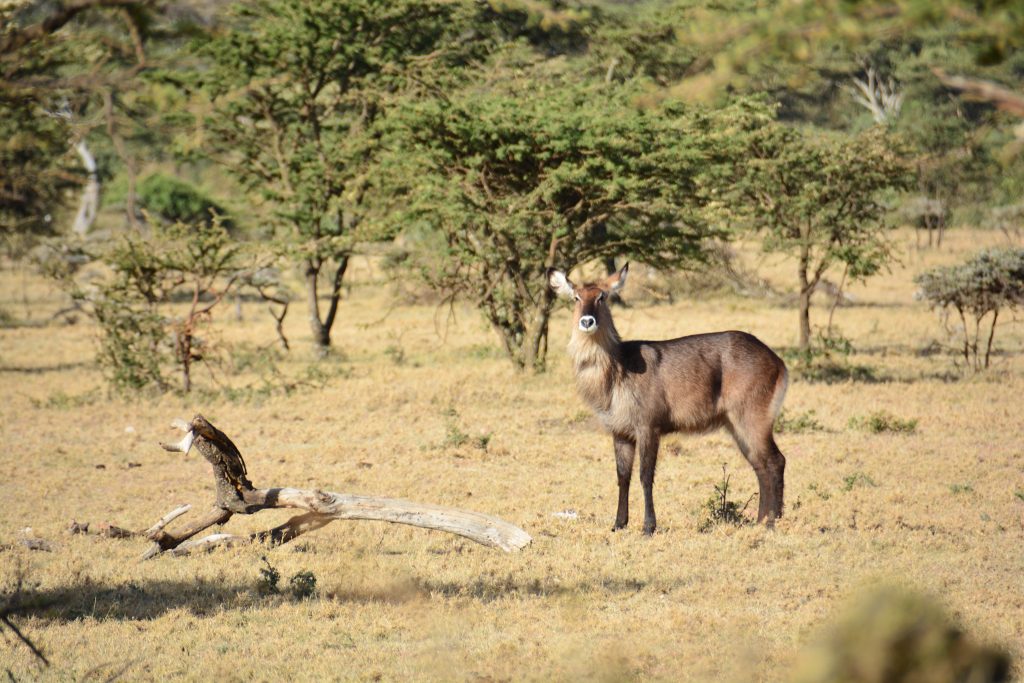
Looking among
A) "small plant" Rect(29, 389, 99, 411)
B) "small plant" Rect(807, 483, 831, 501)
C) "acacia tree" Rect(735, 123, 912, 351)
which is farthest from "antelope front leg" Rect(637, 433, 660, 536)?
"acacia tree" Rect(735, 123, 912, 351)

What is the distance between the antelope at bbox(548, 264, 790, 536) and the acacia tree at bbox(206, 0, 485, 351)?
432 inches

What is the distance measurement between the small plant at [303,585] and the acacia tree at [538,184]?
883 centimetres

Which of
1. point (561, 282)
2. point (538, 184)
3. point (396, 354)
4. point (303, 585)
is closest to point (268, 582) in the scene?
point (303, 585)

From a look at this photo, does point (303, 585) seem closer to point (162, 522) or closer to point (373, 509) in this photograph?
point (373, 509)

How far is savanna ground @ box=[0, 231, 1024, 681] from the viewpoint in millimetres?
6328

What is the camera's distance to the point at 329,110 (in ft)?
71.3

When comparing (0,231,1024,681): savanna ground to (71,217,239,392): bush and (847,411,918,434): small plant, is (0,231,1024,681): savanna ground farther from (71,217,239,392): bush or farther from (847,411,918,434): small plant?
(71,217,239,392): bush

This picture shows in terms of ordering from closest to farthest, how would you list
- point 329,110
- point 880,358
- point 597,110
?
point 597,110, point 880,358, point 329,110

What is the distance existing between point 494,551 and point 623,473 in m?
1.30

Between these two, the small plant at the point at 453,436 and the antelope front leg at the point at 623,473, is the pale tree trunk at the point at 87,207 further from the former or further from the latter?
the antelope front leg at the point at 623,473

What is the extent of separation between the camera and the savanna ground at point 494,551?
20.8 feet

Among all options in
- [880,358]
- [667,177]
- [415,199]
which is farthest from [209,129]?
[880,358]

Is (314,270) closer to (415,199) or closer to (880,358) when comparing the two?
(415,199)

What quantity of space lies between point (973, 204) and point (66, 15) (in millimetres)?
45862
